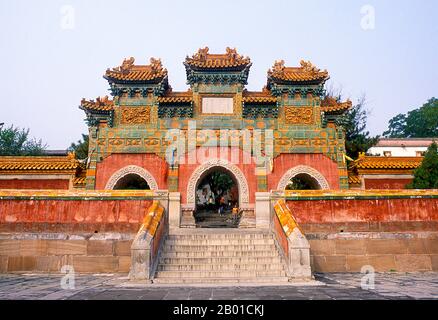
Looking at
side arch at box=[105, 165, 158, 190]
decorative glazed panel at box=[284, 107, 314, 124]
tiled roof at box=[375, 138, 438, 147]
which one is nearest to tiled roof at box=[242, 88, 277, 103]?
decorative glazed panel at box=[284, 107, 314, 124]

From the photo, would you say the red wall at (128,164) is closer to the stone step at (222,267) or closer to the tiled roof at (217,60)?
the tiled roof at (217,60)

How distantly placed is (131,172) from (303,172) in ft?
25.1

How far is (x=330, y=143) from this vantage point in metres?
15.6

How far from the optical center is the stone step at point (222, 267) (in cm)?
854

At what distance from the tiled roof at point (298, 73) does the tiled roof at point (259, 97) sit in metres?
0.92

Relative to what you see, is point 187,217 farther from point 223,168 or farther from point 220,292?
point 220,292

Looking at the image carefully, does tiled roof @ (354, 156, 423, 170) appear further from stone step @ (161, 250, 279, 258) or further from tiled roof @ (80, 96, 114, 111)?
tiled roof @ (80, 96, 114, 111)

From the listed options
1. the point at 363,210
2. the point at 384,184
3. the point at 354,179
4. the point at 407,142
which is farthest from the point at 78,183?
the point at 407,142

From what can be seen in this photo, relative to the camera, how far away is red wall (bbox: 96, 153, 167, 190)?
15148mm

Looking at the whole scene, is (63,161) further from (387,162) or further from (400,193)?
(387,162)

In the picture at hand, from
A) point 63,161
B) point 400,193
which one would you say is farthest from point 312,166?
point 63,161

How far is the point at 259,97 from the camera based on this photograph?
51.9 feet
